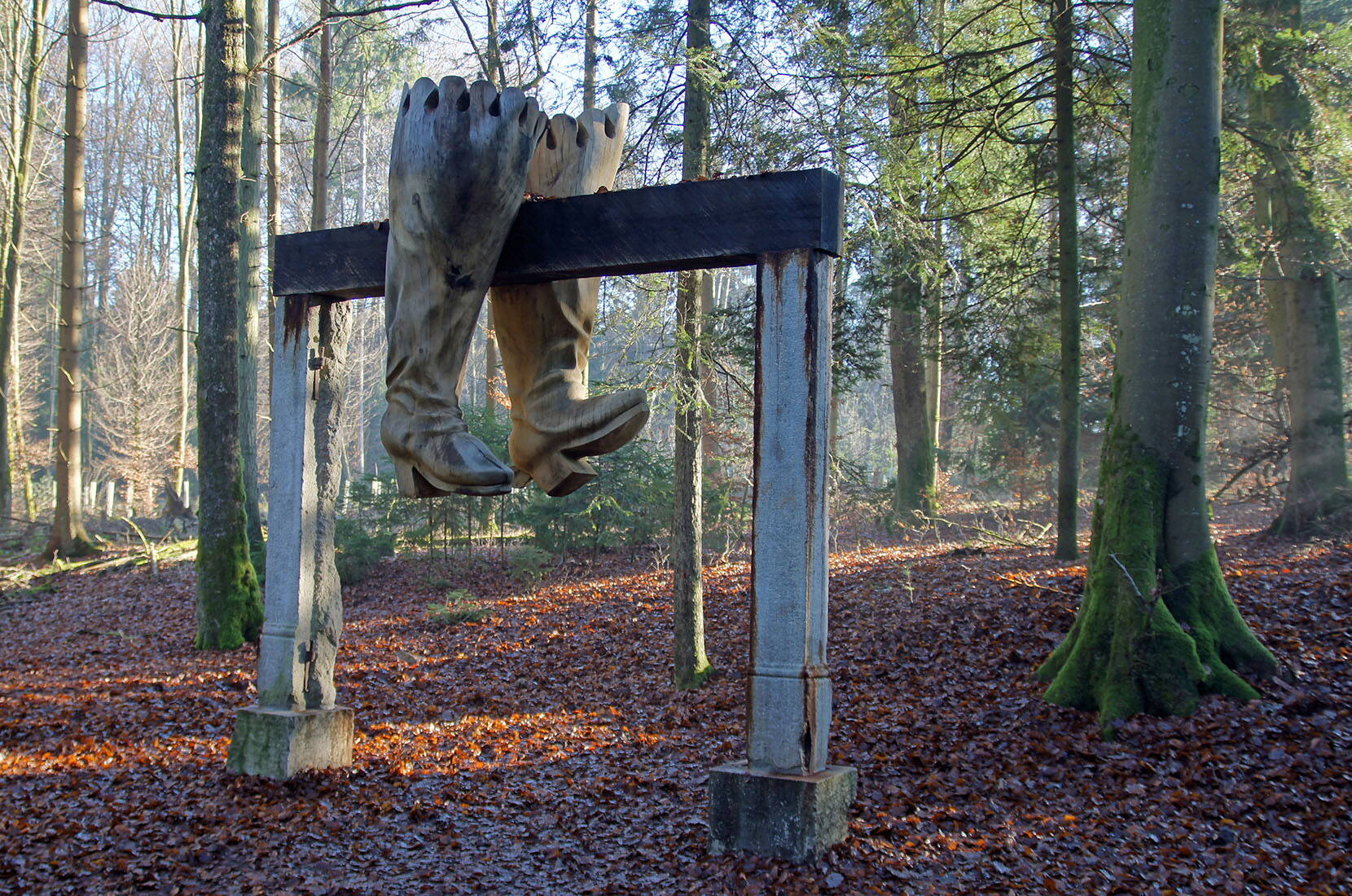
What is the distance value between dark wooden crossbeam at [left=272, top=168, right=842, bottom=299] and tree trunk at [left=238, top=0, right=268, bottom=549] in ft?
28.1

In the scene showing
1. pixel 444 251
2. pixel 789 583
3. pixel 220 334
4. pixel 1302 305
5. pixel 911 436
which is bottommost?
pixel 789 583

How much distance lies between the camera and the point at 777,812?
4004 millimetres

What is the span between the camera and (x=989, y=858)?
14.4 ft

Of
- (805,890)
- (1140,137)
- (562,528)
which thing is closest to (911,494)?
(562,528)

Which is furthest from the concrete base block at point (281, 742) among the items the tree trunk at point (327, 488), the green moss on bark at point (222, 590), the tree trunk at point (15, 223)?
Answer: the tree trunk at point (15, 223)

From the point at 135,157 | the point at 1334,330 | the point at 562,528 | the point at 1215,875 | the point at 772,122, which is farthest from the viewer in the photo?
the point at 135,157

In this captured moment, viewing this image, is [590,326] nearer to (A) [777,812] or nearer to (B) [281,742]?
(A) [777,812]

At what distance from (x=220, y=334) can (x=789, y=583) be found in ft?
26.0

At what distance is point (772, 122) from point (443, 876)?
7400mm

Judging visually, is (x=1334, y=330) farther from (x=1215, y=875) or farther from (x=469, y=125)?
(x=469, y=125)

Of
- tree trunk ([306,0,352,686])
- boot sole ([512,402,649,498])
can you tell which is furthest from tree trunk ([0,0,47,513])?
boot sole ([512,402,649,498])

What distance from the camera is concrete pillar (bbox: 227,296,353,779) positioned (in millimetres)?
5168

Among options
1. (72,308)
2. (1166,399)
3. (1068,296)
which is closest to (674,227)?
(1166,399)

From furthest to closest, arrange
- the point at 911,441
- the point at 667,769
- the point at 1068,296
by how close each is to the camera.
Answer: the point at 911,441 → the point at 1068,296 → the point at 667,769
